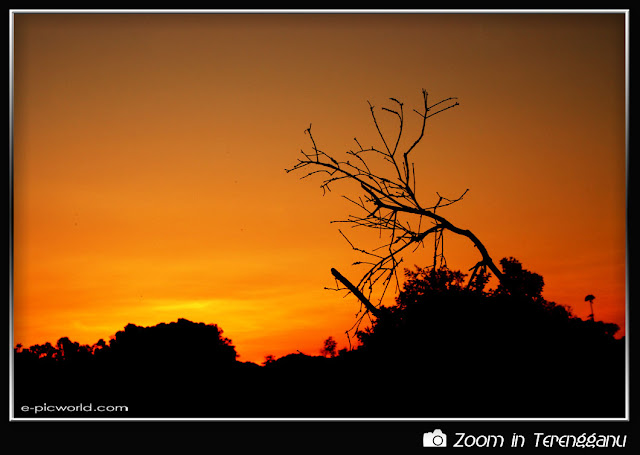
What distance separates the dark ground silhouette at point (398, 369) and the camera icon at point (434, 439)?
0.21 metres

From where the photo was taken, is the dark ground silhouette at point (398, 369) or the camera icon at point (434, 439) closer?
the dark ground silhouette at point (398, 369)

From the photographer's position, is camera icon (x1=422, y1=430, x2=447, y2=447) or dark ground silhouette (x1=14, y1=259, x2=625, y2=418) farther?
camera icon (x1=422, y1=430, x2=447, y2=447)

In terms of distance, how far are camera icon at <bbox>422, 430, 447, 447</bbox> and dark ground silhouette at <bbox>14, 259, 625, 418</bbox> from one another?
0.21 meters

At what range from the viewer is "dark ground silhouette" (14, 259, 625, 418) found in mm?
4070

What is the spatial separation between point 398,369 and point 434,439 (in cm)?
88

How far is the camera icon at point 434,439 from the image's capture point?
4691 millimetres

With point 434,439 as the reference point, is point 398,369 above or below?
above

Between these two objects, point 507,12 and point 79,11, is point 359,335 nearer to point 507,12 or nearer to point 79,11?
point 507,12

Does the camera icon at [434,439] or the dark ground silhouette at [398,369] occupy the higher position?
→ the dark ground silhouette at [398,369]

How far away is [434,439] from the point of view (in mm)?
4699

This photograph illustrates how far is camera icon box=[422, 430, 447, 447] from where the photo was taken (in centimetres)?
469

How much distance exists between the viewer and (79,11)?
5.17 metres

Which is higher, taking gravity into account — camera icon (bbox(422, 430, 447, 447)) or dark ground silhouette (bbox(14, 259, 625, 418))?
dark ground silhouette (bbox(14, 259, 625, 418))

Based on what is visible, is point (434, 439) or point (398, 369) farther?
point (434, 439)
